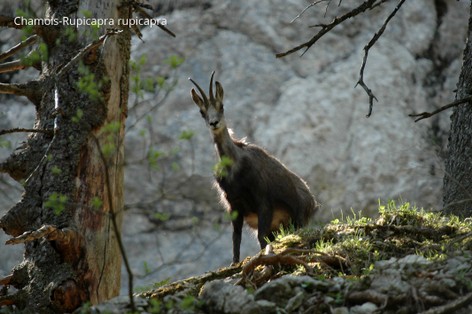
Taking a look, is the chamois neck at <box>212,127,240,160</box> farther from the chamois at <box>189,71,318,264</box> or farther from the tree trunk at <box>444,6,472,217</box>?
the tree trunk at <box>444,6,472,217</box>

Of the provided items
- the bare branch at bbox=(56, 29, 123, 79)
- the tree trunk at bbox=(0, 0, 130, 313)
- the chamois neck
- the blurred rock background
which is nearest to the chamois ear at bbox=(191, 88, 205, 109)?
the chamois neck

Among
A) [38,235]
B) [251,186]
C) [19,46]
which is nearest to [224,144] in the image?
[251,186]

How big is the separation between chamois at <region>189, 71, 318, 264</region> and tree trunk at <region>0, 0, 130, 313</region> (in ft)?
7.45

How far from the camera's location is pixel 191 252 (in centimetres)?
1104

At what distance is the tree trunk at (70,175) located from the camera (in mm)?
4883

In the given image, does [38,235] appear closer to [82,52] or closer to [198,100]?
[82,52]

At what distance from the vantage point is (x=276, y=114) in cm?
1166

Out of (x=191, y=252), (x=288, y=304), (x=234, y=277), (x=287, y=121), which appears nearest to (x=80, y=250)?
(x=234, y=277)

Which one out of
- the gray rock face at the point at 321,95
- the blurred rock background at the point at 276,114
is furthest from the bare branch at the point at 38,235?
the gray rock face at the point at 321,95

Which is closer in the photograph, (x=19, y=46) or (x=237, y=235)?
(x=19, y=46)

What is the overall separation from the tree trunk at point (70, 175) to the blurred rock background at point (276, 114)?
5.46 metres

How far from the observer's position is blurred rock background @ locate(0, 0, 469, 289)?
446 inches

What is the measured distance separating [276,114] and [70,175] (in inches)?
267

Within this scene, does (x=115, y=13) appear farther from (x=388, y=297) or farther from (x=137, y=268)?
(x=137, y=268)
